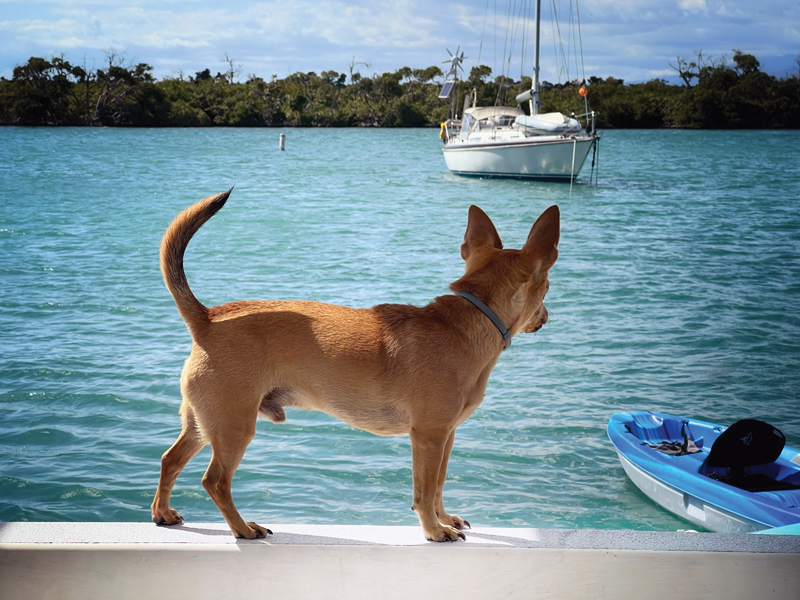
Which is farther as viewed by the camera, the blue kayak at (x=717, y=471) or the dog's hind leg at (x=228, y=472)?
the blue kayak at (x=717, y=471)

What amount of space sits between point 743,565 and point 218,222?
21.2 m

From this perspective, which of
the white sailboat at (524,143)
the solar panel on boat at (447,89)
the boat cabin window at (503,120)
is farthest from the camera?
the solar panel on boat at (447,89)

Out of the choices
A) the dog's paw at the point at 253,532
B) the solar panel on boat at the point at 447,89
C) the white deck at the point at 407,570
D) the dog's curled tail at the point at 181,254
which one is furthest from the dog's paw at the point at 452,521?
the solar panel on boat at the point at 447,89

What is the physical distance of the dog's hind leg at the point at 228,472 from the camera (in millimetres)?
2049

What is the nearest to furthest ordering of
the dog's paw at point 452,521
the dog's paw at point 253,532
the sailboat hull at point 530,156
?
the dog's paw at point 253,532 < the dog's paw at point 452,521 < the sailboat hull at point 530,156

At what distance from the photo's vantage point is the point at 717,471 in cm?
491

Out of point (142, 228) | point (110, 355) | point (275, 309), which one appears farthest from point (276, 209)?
point (275, 309)

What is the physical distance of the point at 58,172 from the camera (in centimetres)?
3212

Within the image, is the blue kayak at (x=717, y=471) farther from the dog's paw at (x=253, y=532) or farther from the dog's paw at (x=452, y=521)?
the dog's paw at (x=253, y=532)

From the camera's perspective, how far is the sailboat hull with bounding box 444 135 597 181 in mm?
Result: 25281

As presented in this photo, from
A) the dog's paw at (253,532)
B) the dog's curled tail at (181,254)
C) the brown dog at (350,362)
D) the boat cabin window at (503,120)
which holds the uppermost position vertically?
the boat cabin window at (503,120)

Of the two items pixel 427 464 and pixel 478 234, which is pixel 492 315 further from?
pixel 427 464

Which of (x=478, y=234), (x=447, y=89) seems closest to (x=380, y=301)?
(x=478, y=234)

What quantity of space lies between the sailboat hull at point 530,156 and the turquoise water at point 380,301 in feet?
2.14
